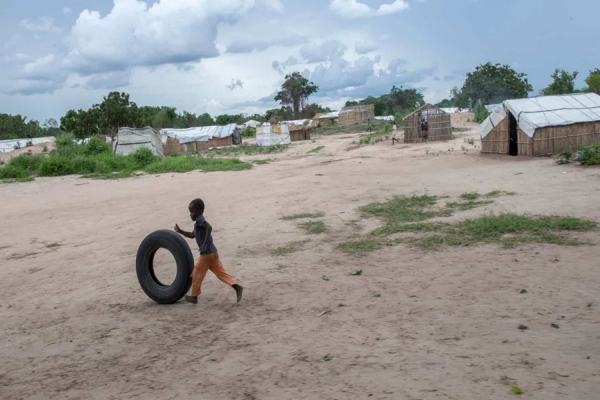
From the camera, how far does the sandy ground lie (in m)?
4.14

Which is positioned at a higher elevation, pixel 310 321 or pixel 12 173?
pixel 12 173

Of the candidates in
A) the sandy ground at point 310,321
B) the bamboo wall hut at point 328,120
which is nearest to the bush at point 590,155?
the sandy ground at point 310,321

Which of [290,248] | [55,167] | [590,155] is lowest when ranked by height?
[290,248]

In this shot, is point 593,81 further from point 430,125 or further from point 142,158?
point 142,158

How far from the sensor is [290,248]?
864 centimetres

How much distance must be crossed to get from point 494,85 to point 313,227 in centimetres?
6154

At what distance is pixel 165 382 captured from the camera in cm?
435

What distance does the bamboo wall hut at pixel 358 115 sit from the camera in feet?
203

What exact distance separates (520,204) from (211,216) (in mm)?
6387

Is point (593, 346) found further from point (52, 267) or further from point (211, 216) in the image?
point (211, 216)

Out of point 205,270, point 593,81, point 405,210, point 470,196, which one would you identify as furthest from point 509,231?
point 593,81

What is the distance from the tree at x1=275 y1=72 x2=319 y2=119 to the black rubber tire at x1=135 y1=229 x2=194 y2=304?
78.3 metres

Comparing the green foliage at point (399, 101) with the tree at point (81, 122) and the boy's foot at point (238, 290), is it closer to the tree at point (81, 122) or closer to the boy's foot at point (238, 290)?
the tree at point (81, 122)

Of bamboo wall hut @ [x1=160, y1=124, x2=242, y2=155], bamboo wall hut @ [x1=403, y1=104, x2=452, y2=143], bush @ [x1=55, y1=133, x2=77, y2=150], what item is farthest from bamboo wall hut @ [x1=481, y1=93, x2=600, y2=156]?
bamboo wall hut @ [x1=160, y1=124, x2=242, y2=155]
